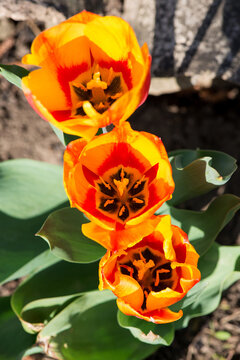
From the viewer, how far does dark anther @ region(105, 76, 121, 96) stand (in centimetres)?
150

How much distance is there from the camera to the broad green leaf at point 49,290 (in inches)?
66.9

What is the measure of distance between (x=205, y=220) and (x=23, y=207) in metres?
0.71

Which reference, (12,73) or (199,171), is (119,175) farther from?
(12,73)

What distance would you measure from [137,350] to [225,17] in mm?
1608

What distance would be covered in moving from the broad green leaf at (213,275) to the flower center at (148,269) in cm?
27

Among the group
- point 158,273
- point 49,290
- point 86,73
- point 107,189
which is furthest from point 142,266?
point 86,73

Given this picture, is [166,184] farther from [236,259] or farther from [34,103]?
[236,259]

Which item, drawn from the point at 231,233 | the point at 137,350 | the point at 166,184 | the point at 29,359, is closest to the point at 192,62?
the point at 231,233

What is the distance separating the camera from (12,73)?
140 centimetres

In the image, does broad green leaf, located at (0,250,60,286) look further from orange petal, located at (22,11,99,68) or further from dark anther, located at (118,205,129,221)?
orange petal, located at (22,11,99,68)

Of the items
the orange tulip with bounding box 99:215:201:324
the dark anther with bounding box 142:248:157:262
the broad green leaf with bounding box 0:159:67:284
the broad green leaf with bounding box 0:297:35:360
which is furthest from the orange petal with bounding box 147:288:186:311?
the broad green leaf with bounding box 0:297:35:360

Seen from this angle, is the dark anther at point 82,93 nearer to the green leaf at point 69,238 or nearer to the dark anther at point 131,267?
the green leaf at point 69,238

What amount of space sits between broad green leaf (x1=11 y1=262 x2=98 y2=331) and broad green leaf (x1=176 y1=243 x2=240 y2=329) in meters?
0.42

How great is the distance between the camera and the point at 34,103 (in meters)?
1.22
